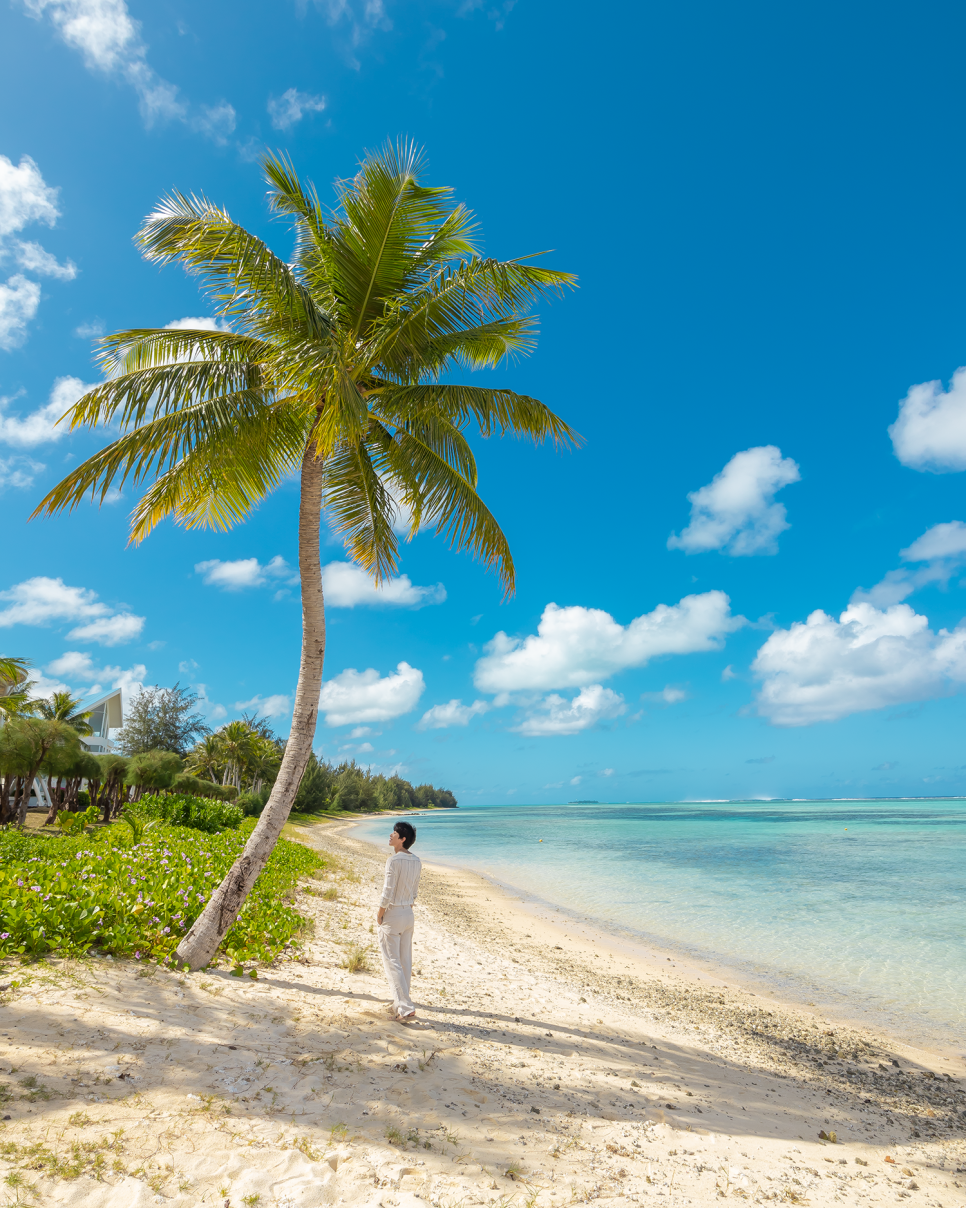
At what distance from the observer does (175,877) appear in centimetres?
804

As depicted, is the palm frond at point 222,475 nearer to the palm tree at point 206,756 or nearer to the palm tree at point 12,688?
the palm tree at point 12,688

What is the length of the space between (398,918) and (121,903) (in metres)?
3.02

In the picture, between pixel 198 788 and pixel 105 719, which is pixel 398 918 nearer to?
pixel 198 788

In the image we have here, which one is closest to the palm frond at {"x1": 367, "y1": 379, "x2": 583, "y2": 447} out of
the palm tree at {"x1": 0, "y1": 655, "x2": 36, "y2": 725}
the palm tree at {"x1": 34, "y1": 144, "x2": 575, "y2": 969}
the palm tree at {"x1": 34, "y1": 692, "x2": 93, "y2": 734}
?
the palm tree at {"x1": 34, "y1": 144, "x2": 575, "y2": 969}

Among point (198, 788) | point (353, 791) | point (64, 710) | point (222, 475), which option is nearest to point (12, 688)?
point (64, 710)

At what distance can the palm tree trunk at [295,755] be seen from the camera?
6254 mm

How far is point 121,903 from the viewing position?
652 cm

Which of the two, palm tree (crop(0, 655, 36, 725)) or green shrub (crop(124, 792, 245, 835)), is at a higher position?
palm tree (crop(0, 655, 36, 725))

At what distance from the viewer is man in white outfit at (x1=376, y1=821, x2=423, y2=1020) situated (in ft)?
18.7

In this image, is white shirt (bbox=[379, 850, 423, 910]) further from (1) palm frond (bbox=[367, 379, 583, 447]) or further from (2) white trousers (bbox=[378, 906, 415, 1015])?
(1) palm frond (bbox=[367, 379, 583, 447])

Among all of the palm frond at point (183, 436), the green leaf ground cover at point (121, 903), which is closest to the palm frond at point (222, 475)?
the palm frond at point (183, 436)

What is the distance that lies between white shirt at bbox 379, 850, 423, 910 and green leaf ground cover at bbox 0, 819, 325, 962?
2151 mm

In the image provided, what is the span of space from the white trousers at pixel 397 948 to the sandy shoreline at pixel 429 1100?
0.27m

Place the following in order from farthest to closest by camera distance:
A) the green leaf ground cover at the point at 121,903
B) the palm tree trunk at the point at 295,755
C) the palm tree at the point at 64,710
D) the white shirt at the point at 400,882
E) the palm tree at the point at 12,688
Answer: the palm tree at the point at 64,710
the palm tree at the point at 12,688
the palm tree trunk at the point at 295,755
the white shirt at the point at 400,882
the green leaf ground cover at the point at 121,903
